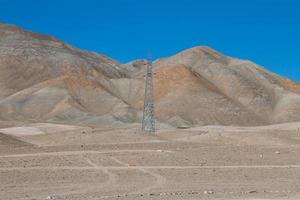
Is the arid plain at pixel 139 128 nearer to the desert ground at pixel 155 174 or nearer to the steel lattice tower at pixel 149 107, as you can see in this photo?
the desert ground at pixel 155 174

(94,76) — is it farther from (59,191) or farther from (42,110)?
(59,191)

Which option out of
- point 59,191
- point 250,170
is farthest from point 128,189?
point 250,170

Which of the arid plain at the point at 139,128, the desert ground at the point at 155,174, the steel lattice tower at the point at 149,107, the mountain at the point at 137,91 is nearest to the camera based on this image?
the desert ground at the point at 155,174

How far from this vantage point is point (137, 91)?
131 m

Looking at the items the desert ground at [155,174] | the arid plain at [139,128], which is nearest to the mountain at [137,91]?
the arid plain at [139,128]

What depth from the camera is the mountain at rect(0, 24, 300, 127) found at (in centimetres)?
Result: 11575

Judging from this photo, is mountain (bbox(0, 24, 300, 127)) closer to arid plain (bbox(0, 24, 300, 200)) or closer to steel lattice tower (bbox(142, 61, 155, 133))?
arid plain (bbox(0, 24, 300, 200))

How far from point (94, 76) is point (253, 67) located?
1525 inches

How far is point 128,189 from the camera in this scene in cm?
1855

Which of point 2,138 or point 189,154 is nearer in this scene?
point 189,154

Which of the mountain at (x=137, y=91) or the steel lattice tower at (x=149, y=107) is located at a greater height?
the mountain at (x=137, y=91)

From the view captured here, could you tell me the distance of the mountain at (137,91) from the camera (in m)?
116

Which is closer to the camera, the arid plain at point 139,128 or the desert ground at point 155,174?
the desert ground at point 155,174

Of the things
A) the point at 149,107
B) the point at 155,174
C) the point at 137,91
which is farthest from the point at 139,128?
the point at 155,174
